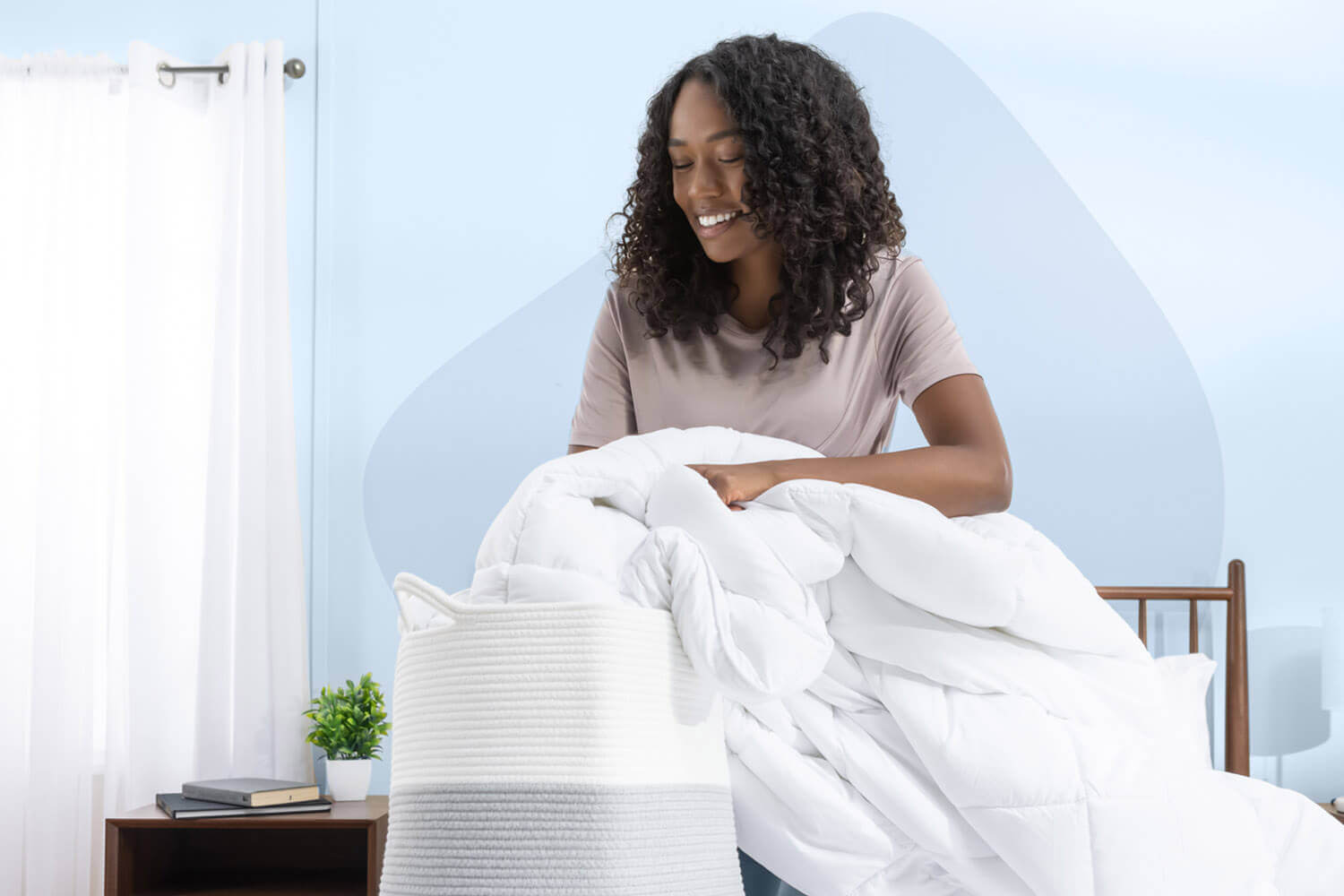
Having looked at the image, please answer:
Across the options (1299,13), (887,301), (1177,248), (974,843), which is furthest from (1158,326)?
(974,843)

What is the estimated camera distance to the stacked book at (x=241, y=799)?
6.82 ft

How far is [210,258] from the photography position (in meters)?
2.66

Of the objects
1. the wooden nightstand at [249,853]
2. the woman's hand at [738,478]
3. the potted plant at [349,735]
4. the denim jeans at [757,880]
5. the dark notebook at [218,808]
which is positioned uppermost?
the woman's hand at [738,478]

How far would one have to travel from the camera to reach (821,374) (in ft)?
3.65

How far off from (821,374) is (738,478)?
34 cm

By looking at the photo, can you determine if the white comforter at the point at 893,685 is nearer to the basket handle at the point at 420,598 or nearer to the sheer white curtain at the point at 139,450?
the basket handle at the point at 420,598

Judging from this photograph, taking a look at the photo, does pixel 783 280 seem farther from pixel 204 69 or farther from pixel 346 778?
pixel 204 69

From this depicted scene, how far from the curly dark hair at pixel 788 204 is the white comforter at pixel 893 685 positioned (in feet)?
1.25

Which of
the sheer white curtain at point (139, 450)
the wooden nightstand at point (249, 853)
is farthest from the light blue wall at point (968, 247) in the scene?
the wooden nightstand at point (249, 853)

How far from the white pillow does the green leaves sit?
1619 mm

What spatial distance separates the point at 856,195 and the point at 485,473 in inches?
63.7

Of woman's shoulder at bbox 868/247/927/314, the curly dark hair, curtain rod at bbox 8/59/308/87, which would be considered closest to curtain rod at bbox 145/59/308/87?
curtain rod at bbox 8/59/308/87

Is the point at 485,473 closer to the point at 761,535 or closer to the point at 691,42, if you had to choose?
the point at 691,42

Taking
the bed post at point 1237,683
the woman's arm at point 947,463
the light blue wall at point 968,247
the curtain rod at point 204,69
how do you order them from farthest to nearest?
the curtain rod at point 204,69 → the light blue wall at point 968,247 → the bed post at point 1237,683 → the woman's arm at point 947,463
